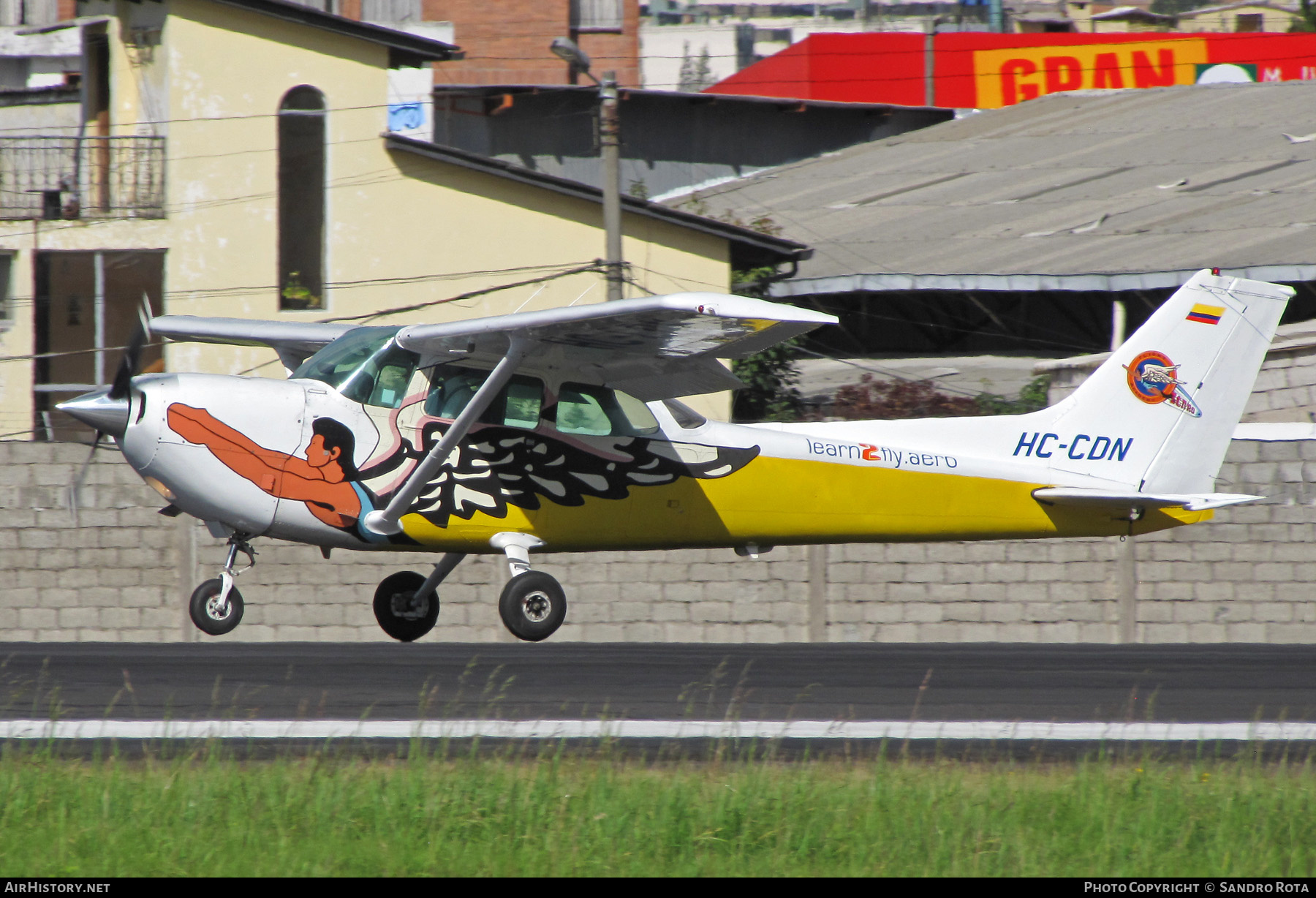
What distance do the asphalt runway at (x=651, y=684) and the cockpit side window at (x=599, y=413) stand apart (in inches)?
66.3

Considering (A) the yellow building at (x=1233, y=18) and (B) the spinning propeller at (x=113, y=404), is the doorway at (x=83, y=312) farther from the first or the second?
(A) the yellow building at (x=1233, y=18)

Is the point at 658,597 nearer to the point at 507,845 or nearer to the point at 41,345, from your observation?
the point at 507,845

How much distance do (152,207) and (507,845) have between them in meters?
17.6

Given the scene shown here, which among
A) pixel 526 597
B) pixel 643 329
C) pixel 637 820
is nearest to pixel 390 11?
pixel 526 597

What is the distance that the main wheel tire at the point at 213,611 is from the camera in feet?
35.9

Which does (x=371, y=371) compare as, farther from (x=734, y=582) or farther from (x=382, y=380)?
(x=734, y=582)

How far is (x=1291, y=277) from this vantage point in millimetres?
19656

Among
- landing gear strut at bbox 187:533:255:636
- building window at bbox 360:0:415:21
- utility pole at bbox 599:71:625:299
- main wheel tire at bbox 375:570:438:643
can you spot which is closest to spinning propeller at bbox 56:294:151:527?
landing gear strut at bbox 187:533:255:636

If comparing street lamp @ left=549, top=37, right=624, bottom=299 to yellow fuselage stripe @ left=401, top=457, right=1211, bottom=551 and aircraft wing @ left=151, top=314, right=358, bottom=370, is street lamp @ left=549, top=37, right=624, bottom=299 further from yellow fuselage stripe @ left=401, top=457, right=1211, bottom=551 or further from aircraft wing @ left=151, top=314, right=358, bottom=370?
yellow fuselage stripe @ left=401, top=457, right=1211, bottom=551

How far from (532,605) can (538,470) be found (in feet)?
3.36

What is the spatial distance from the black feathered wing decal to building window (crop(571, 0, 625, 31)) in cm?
3686

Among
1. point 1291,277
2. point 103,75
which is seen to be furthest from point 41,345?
point 1291,277

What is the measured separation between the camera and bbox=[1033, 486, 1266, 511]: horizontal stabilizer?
11.7 metres

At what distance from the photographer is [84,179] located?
71.7 feet
